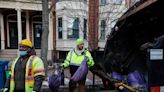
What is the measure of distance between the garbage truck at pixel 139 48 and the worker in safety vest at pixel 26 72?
1438 millimetres

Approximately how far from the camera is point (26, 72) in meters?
4.34

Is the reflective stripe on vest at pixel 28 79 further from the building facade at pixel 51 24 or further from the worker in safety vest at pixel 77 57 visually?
the building facade at pixel 51 24

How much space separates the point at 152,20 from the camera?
4676mm

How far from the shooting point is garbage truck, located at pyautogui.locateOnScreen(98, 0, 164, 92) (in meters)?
3.47

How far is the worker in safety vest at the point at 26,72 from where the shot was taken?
4.36 metres

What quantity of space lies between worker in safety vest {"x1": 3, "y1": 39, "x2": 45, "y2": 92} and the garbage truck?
56.6 inches

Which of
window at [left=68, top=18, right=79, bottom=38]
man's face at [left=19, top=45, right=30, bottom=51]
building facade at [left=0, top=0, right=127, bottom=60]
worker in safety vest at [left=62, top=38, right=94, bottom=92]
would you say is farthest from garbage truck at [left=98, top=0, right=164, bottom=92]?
window at [left=68, top=18, right=79, bottom=38]

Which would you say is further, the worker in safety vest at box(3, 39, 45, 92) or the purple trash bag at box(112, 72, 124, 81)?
the purple trash bag at box(112, 72, 124, 81)

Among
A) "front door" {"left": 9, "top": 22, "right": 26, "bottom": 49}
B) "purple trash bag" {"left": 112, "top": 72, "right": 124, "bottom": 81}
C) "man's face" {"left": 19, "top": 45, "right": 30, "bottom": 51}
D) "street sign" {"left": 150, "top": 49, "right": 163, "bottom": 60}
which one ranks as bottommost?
"purple trash bag" {"left": 112, "top": 72, "right": 124, "bottom": 81}

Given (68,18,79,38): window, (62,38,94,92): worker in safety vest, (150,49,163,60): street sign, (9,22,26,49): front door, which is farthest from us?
(9,22,26,49): front door

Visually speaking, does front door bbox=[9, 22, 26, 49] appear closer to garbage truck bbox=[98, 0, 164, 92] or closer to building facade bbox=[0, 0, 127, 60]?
building facade bbox=[0, 0, 127, 60]

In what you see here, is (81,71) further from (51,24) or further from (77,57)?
(51,24)

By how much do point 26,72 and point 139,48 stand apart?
196cm

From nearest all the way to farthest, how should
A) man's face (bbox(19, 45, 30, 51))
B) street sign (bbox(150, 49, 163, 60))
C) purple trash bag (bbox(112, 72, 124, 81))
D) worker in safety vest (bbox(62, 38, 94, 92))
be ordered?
street sign (bbox(150, 49, 163, 60)) → man's face (bbox(19, 45, 30, 51)) → purple trash bag (bbox(112, 72, 124, 81)) → worker in safety vest (bbox(62, 38, 94, 92))
